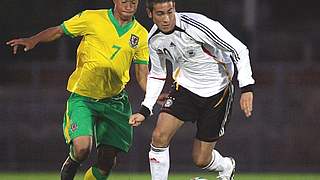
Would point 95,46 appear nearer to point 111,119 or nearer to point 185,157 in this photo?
point 111,119

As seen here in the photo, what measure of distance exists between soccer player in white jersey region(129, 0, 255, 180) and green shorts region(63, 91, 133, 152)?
48cm

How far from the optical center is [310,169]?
50.4ft

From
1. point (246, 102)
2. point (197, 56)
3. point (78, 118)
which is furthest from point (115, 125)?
point (246, 102)

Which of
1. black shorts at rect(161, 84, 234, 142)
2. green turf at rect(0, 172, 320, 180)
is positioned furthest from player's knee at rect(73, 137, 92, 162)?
green turf at rect(0, 172, 320, 180)

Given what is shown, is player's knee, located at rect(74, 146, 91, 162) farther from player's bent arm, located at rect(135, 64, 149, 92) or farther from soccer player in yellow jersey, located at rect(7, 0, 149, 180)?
player's bent arm, located at rect(135, 64, 149, 92)

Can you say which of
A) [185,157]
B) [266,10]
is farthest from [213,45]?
[266,10]

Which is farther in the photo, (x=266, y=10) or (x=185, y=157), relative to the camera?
(x=266, y=10)

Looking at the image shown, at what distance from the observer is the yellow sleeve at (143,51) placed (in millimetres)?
10324

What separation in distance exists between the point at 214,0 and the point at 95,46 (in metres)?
6.61

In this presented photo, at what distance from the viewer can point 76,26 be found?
33.7 ft

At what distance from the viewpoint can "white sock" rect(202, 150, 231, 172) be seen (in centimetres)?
1048

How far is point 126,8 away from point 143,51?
1.62 ft

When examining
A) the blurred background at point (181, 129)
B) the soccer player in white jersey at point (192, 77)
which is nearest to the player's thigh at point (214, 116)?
the soccer player in white jersey at point (192, 77)

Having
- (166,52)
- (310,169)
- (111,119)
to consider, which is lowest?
(310,169)
